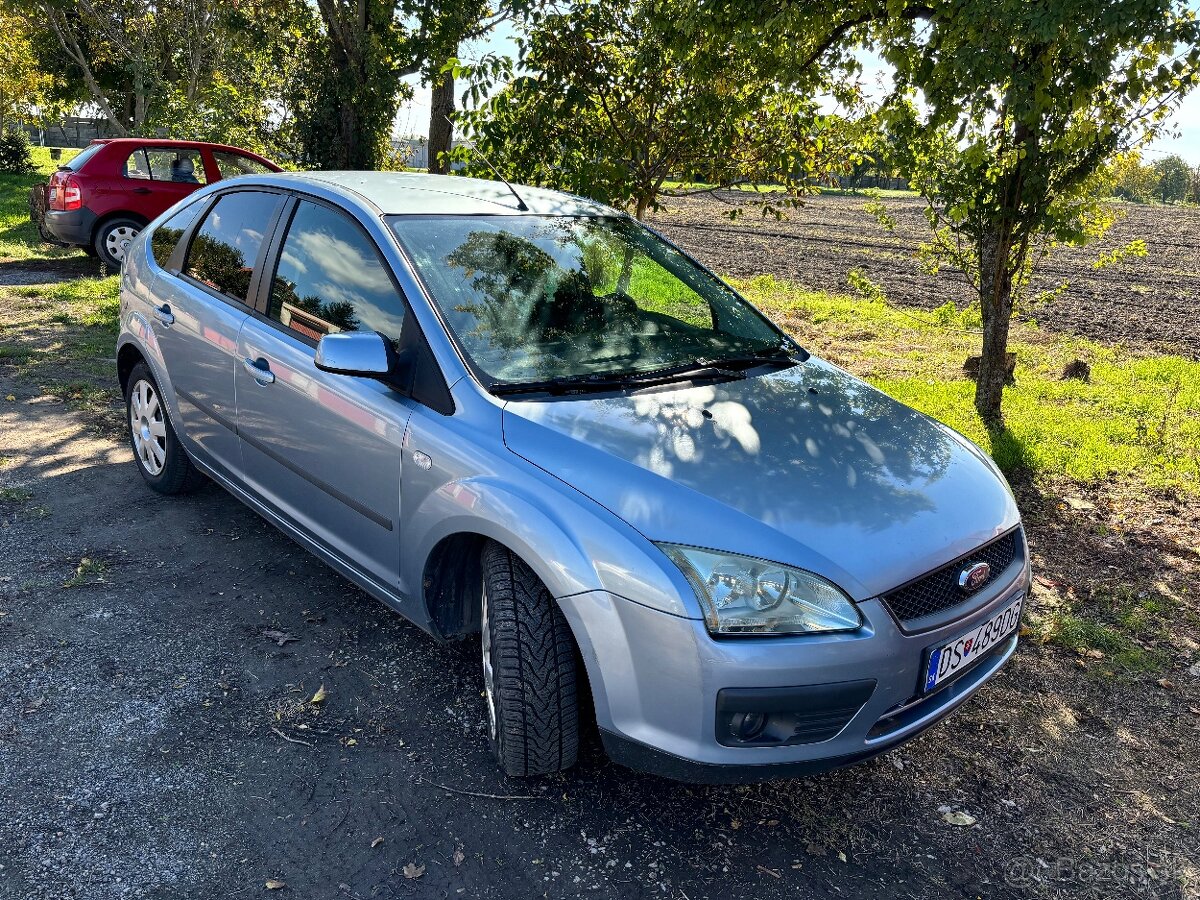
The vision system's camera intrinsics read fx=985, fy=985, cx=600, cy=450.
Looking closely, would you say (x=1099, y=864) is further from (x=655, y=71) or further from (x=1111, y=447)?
(x=655, y=71)

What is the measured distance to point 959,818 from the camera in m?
3.00

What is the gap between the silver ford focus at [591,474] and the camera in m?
2.54

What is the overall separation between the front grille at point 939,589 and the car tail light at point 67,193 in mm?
11995

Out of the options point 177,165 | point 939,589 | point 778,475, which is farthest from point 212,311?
point 177,165

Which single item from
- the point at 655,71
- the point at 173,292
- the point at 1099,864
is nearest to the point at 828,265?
the point at 655,71

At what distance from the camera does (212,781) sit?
2955mm

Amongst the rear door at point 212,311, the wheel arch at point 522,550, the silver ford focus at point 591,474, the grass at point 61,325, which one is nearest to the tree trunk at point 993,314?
the silver ford focus at point 591,474

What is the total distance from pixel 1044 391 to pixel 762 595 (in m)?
6.50

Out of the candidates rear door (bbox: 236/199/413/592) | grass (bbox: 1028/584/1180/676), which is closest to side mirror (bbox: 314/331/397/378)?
rear door (bbox: 236/199/413/592)

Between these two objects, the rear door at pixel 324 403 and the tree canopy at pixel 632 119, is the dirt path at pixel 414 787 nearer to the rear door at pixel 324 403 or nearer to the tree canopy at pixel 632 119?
the rear door at pixel 324 403

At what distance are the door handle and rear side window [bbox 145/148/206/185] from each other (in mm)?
9623

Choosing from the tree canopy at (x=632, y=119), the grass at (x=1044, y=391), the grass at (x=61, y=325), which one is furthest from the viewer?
the grass at (x=61, y=325)

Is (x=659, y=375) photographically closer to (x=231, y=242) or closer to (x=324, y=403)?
(x=324, y=403)

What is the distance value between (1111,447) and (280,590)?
17.5 ft
